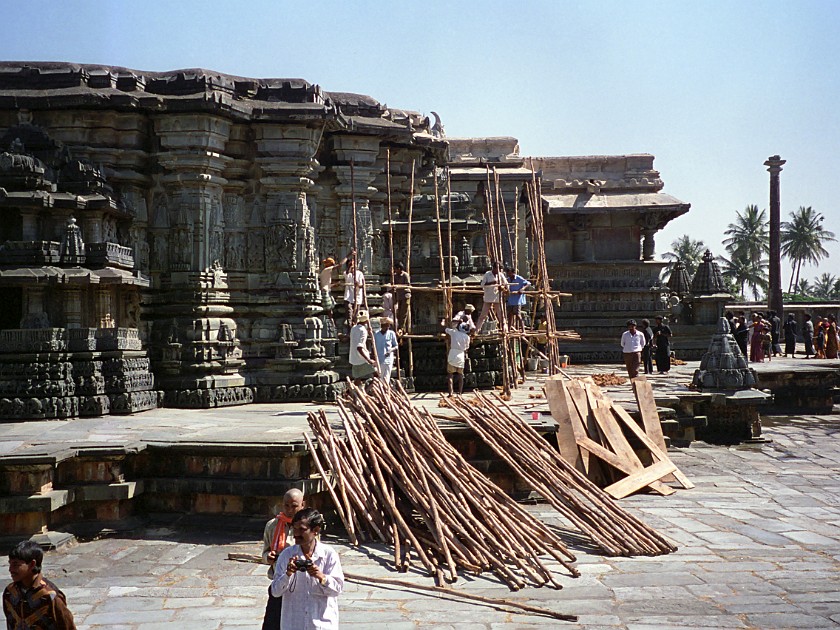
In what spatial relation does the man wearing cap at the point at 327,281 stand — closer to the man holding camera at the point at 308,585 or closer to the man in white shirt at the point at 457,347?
the man in white shirt at the point at 457,347

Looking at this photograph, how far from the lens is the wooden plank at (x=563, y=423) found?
11.0 meters

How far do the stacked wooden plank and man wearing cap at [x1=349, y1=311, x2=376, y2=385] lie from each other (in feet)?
7.67

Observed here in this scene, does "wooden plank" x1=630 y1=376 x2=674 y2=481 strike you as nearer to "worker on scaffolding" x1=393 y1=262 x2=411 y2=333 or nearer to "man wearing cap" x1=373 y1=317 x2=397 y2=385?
"man wearing cap" x1=373 y1=317 x2=397 y2=385

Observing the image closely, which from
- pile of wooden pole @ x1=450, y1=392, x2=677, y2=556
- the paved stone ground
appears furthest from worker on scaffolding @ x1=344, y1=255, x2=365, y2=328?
the paved stone ground

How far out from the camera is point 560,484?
931cm

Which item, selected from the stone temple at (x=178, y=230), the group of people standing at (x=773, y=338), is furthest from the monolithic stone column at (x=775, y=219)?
the stone temple at (x=178, y=230)

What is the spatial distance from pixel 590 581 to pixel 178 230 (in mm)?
8413

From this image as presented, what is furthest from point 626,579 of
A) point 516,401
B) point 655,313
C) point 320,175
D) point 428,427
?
point 655,313

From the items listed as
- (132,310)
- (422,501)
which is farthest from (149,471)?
(132,310)

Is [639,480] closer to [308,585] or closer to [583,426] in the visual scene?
[583,426]

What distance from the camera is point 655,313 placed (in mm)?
29047

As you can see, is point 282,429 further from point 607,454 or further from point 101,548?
point 607,454

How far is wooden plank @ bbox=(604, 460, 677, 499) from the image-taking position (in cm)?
1065

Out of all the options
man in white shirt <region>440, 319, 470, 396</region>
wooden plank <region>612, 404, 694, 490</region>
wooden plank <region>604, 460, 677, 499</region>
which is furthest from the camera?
man in white shirt <region>440, 319, 470, 396</region>
